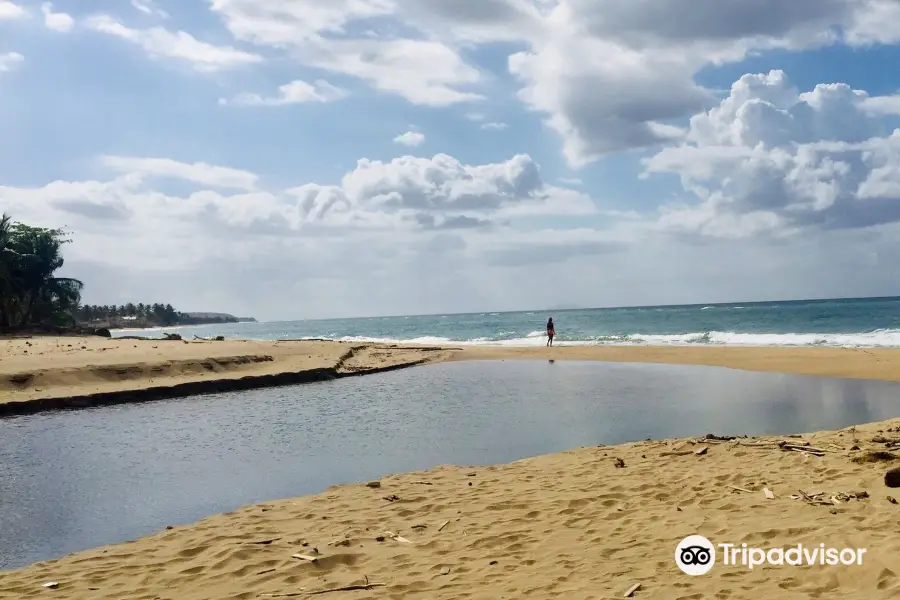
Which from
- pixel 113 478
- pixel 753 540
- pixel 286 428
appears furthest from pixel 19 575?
pixel 286 428

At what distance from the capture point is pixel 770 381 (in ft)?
69.0

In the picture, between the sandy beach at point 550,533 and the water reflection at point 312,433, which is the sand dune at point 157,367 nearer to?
the water reflection at point 312,433

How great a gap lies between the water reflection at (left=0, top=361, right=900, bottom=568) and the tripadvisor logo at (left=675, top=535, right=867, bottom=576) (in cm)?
526

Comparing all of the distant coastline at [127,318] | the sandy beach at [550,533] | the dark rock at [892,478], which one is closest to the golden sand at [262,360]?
the sandy beach at [550,533]

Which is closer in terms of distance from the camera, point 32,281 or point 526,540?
point 526,540

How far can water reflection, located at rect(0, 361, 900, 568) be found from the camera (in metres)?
8.70

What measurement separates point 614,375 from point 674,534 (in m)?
18.2

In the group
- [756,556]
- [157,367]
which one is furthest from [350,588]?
[157,367]

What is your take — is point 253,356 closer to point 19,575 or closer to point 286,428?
point 286,428

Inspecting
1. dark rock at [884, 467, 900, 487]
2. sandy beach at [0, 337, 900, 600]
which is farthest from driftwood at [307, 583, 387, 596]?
dark rock at [884, 467, 900, 487]

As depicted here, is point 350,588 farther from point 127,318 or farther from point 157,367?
point 127,318

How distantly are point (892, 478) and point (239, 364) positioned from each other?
76.3 ft

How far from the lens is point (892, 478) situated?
23.4 ft

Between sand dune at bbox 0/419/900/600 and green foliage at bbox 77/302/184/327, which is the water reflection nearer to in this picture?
sand dune at bbox 0/419/900/600
